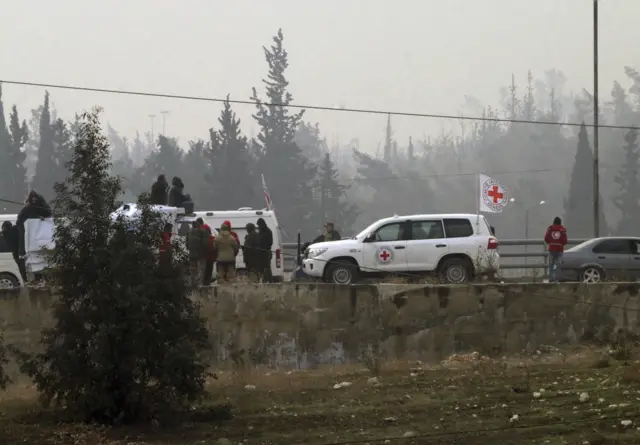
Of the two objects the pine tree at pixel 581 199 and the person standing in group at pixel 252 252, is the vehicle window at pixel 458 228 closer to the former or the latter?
the person standing in group at pixel 252 252

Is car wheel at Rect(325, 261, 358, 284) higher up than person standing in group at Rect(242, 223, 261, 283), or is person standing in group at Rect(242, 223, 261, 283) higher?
person standing in group at Rect(242, 223, 261, 283)

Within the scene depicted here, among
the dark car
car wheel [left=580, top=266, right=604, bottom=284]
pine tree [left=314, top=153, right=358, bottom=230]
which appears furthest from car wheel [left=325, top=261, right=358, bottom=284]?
pine tree [left=314, top=153, right=358, bottom=230]

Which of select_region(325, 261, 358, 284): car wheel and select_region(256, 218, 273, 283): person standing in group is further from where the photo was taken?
select_region(325, 261, 358, 284): car wheel

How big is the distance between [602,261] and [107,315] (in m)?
14.1

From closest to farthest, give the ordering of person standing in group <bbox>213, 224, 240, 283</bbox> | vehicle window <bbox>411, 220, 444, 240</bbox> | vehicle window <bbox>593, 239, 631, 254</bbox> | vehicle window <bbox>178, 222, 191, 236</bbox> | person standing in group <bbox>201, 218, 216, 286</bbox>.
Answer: person standing in group <bbox>201, 218, 216, 286</bbox> → person standing in group <bbox>213, 224, 240, 283</bbox> → vehicle window <bbox>178, 222, 191, 236</bbox> → vehicle window <bbox>411, 220, 444, 240</bbox> → vehicle window <bbox>593, 239, 631, 254</bbox>

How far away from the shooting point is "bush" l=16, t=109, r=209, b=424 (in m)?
10.2

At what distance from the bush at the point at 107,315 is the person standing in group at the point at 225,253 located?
25.3 ft

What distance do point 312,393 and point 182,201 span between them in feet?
29.6

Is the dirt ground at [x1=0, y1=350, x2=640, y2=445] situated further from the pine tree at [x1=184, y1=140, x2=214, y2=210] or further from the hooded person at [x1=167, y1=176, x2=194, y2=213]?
the pine tree at [x1=184, y1=140, x2=214, y2=210]

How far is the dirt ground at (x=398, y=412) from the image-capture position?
9422mm

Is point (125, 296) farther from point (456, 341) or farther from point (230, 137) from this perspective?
point (230, 137)

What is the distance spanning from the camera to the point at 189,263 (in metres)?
10.9

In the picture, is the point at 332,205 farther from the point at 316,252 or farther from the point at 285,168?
the point at 316,252

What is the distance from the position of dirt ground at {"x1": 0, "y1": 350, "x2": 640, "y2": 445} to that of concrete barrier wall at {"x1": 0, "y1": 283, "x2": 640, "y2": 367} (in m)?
4.14
